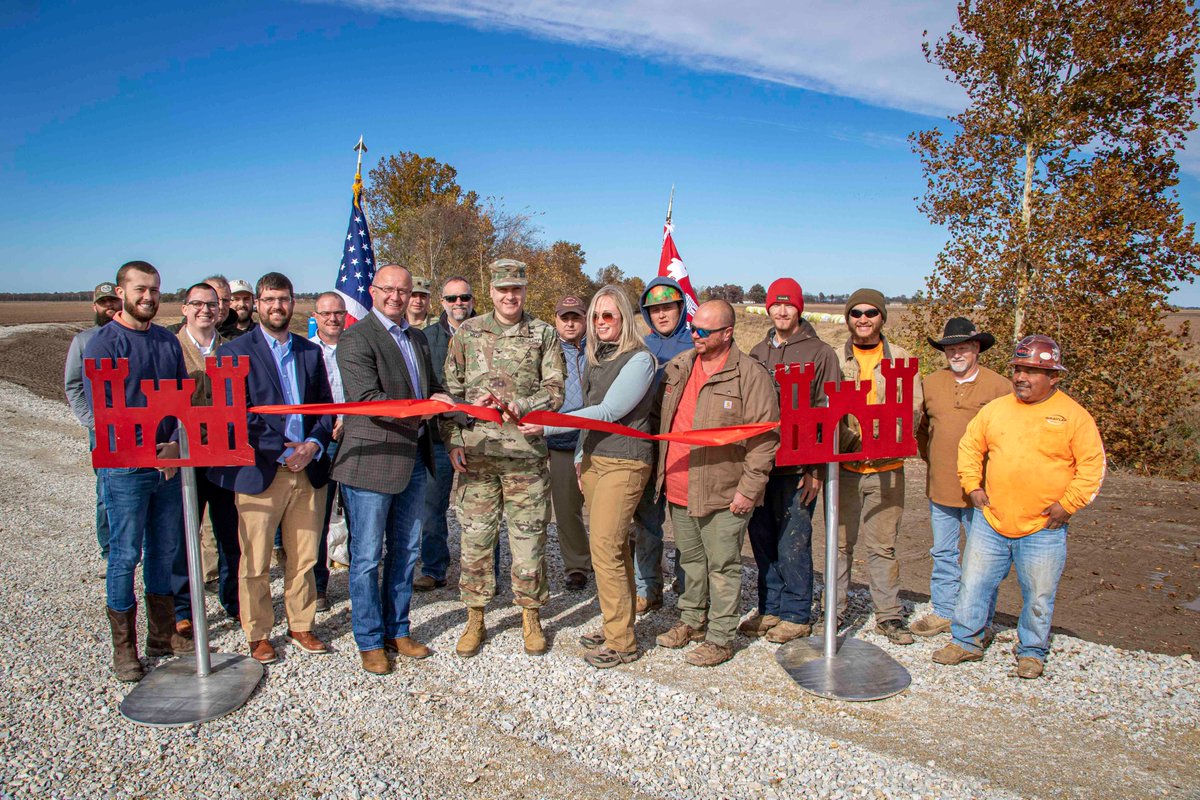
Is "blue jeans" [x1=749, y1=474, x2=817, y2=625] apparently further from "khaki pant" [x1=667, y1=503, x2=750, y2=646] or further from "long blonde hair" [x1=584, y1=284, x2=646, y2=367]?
"long blonde hair" [x1=584, y1=284, x2=646, y2=367]

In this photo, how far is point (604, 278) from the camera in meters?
59.7

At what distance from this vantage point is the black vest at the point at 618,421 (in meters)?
4.56

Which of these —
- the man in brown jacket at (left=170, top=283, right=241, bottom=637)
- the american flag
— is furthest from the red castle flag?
the man in brown jacket at (left=170, top=283, right=241, bottom=637)

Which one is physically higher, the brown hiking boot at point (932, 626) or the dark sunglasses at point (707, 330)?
the dark sunglasses at point (707, 330)

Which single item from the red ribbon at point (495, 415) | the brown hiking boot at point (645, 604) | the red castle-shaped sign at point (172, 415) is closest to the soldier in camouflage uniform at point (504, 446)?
the red ribbon at point (495, 415)

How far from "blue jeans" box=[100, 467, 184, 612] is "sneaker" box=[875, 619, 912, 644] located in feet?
16.2

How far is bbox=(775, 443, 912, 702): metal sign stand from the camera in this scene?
438cm

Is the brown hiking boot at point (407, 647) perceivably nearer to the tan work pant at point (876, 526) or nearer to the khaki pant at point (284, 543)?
the khaki pant at point (284, 543)

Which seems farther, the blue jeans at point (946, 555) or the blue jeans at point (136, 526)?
the blue jeans at point (946, 555)

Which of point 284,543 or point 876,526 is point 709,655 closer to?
point 876,526

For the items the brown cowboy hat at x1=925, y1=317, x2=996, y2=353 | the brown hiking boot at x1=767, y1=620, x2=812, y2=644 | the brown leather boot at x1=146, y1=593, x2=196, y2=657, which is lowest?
the brown hiking boot at x1=767, y1=620, x2=812, y2=644

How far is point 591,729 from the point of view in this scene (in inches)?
156

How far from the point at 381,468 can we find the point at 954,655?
13.0ft

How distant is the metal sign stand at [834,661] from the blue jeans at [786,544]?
249 millimetres
